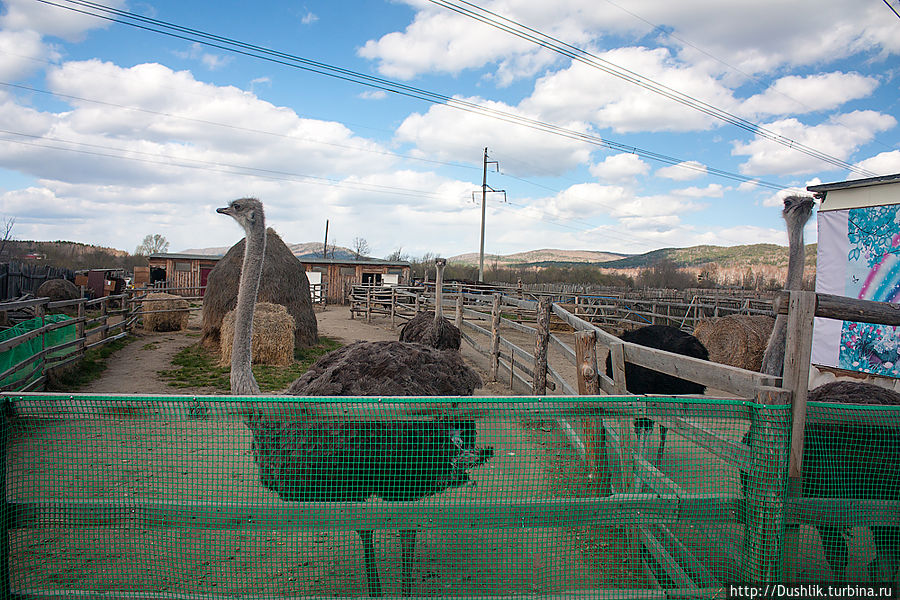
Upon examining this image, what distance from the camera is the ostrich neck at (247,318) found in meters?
3.29

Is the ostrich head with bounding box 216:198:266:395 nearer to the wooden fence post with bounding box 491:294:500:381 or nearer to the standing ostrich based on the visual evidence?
the standing ostrich

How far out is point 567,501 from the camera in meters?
2.27

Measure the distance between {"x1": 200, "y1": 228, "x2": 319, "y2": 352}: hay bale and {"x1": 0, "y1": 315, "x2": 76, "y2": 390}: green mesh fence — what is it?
3.37 metres

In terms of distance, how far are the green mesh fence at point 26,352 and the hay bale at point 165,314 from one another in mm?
6168

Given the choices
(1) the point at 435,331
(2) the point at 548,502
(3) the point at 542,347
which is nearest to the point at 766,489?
(2) the point at 548,502

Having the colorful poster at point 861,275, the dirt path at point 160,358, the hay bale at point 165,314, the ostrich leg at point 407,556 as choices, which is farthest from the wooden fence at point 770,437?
the hay bale at point 165,314

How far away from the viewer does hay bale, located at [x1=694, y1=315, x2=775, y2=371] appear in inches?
402

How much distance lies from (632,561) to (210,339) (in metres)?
10.7

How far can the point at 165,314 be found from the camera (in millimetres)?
14445

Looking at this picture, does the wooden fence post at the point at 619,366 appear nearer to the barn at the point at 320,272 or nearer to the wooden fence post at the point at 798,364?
the wooden fence post at the point at 798,364

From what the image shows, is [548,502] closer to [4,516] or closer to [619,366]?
[619,366]

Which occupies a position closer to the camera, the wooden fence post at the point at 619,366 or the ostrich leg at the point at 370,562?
the ostrich leg at the point at 370,562

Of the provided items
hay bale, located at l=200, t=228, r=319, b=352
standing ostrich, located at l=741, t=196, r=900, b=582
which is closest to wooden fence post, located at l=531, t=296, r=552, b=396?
standing ostrich, located at l=741, t=196, r=900, b=582

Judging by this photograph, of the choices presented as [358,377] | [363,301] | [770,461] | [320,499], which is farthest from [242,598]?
[363,301]
